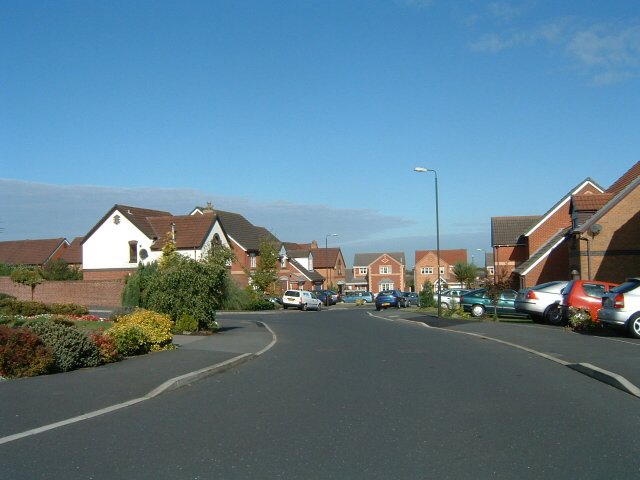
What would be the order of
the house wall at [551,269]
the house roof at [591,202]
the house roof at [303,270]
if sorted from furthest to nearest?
the house roof at [303,270], the house wall at [551,269], the house roof at [591,202]

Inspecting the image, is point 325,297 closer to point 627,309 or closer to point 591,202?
point 591,202

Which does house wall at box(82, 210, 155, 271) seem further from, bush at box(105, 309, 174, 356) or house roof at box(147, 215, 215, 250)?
bush at box(105, 309, 174, 356)

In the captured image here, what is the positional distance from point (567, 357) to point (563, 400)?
216 inches

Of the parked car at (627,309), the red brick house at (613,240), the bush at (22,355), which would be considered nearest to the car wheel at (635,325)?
the parked car at (627,309)

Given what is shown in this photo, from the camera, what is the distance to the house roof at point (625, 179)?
35.2 m

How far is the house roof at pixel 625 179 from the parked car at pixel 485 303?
8718 millimetres

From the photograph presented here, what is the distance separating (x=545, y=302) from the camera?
26.0 metres

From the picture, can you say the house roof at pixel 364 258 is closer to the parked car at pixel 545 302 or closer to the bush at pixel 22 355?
the parked car at pixel 545 302

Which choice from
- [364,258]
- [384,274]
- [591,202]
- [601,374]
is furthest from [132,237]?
[364,258]

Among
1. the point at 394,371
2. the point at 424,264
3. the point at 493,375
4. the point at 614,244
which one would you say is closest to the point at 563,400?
the point at 493,375

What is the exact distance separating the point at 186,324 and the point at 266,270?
1345 inches

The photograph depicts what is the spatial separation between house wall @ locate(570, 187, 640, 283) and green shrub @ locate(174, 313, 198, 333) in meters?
18.7

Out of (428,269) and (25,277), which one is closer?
(25,277)

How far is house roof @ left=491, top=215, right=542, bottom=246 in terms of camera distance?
53.5 meters
